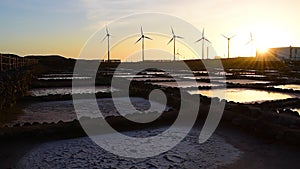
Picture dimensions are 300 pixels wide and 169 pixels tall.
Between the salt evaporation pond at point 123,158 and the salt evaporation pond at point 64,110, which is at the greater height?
the salt evaporation pond at point 64,110

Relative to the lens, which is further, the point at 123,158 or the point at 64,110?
the point at 64,110

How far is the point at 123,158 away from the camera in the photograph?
4.34 metres

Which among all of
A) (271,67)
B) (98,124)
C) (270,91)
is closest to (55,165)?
(98,124)

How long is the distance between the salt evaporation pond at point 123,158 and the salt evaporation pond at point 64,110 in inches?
84.4

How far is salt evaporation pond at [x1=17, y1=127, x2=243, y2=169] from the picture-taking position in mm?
4051

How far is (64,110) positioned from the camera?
27.3 ft

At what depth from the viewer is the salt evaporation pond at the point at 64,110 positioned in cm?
705

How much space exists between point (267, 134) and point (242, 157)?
47.7 inches

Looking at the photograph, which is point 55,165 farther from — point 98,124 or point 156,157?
point 98,124

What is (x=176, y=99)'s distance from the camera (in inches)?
358

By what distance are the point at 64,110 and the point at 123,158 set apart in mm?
4473

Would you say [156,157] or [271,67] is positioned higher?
[271,67]

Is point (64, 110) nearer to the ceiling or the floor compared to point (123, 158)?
nearer to the ceiling

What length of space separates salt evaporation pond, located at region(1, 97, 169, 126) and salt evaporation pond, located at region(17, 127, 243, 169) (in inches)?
84.4
